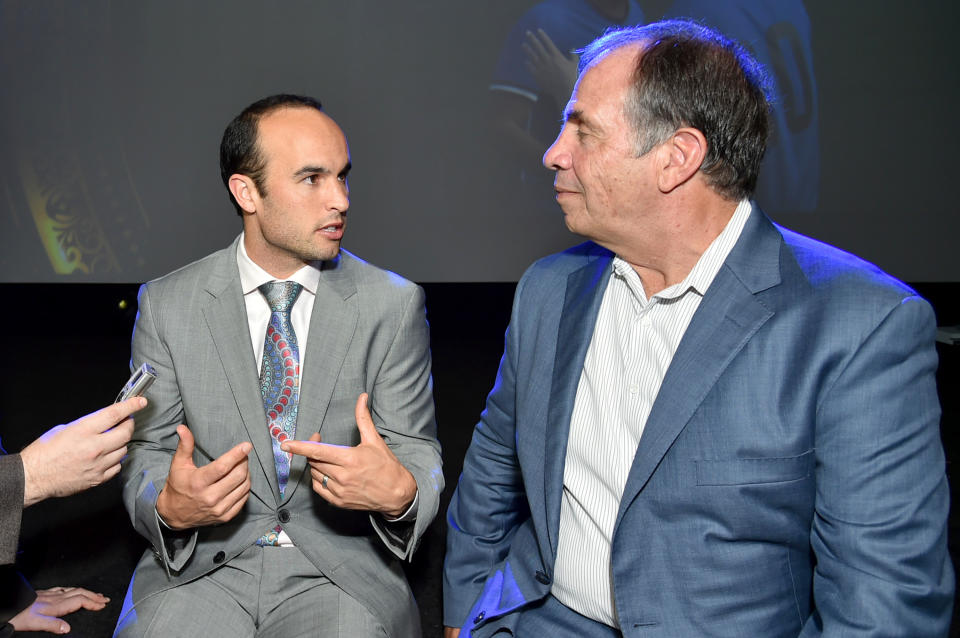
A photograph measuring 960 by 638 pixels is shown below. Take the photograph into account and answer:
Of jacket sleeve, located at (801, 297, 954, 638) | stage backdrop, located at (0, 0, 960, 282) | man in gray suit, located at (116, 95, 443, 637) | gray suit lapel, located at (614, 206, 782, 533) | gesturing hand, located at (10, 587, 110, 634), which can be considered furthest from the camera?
stage backdrop, located at (0, 0, 960, 282)

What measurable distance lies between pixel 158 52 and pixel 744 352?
499 cm

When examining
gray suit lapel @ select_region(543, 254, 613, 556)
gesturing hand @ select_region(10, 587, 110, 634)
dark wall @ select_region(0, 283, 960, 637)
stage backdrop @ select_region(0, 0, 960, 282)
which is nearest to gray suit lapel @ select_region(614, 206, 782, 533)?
gray suit lapel @ select_region(543, 254, 613, 556)

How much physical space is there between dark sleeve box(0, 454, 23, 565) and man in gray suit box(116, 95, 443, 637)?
24 centimetres

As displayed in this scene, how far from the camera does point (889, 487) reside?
1.16 m

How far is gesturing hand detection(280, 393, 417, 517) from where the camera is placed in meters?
1.47

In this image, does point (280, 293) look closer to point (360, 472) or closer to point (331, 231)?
point (331, 231)

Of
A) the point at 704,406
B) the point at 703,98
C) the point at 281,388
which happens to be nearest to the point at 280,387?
the point at 281,388

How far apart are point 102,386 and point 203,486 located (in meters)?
3.26

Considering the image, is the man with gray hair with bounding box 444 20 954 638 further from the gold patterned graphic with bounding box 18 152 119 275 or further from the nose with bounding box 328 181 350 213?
the gold patterned graphic with bounding box 18 152 119 275

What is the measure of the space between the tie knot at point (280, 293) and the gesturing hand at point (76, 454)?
0.42 m

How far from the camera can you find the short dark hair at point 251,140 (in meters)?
1.88

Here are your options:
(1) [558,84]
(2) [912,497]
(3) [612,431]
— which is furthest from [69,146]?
(2) [912,497]

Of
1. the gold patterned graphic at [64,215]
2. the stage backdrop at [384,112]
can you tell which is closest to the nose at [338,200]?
the stage backdrop at [384,112]

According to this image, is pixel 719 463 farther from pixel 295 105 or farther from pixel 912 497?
pixel 295 105
